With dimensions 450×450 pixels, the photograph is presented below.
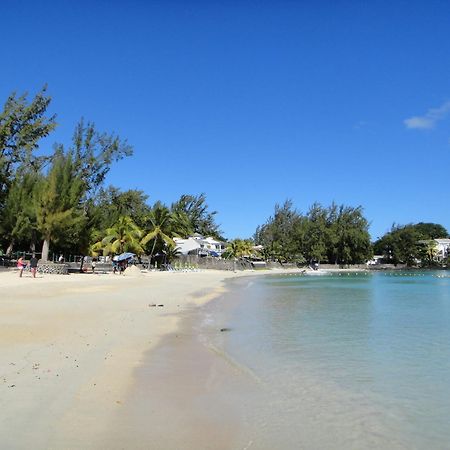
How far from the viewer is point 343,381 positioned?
7625mm

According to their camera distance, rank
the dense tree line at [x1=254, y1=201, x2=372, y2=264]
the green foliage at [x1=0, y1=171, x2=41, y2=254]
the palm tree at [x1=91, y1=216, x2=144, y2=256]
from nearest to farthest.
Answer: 1. the green foliage at [x1=0, y1=171, x2=41, y2=254]
2. the palm tree at [x1=91, y1=216, x2=144, y2=256]
3. the dense tree line at [x1=254, y1=201, x2=372, y2=264]

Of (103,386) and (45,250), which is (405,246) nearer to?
(45,250)

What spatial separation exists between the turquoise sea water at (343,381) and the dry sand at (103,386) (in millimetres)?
636

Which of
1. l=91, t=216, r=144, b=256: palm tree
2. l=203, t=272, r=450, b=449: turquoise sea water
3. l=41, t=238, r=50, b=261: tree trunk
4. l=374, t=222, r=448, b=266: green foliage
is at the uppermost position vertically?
l=374, t=222, r=448, b=266: green foliage

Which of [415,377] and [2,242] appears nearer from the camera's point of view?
[415,377]

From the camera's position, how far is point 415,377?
8.06m

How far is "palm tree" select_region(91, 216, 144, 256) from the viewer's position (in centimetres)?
4741

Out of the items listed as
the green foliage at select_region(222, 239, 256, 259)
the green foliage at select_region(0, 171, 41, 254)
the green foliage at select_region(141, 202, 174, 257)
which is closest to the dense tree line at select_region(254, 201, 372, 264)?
the green foliage at select_region(222, 239, 256, 259)

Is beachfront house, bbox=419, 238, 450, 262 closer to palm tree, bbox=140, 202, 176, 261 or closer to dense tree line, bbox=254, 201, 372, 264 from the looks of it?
dense tree line, bbox=254, 201, 372, 264

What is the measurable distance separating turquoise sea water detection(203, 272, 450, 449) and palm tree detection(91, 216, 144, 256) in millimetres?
33210

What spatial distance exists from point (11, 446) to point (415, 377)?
6440mm

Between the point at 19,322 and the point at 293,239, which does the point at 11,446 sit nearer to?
the point at 19,322

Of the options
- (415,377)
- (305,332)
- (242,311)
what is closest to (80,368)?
(415,377)

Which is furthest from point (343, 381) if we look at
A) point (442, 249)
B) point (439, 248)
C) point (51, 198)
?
point (442, 249)
